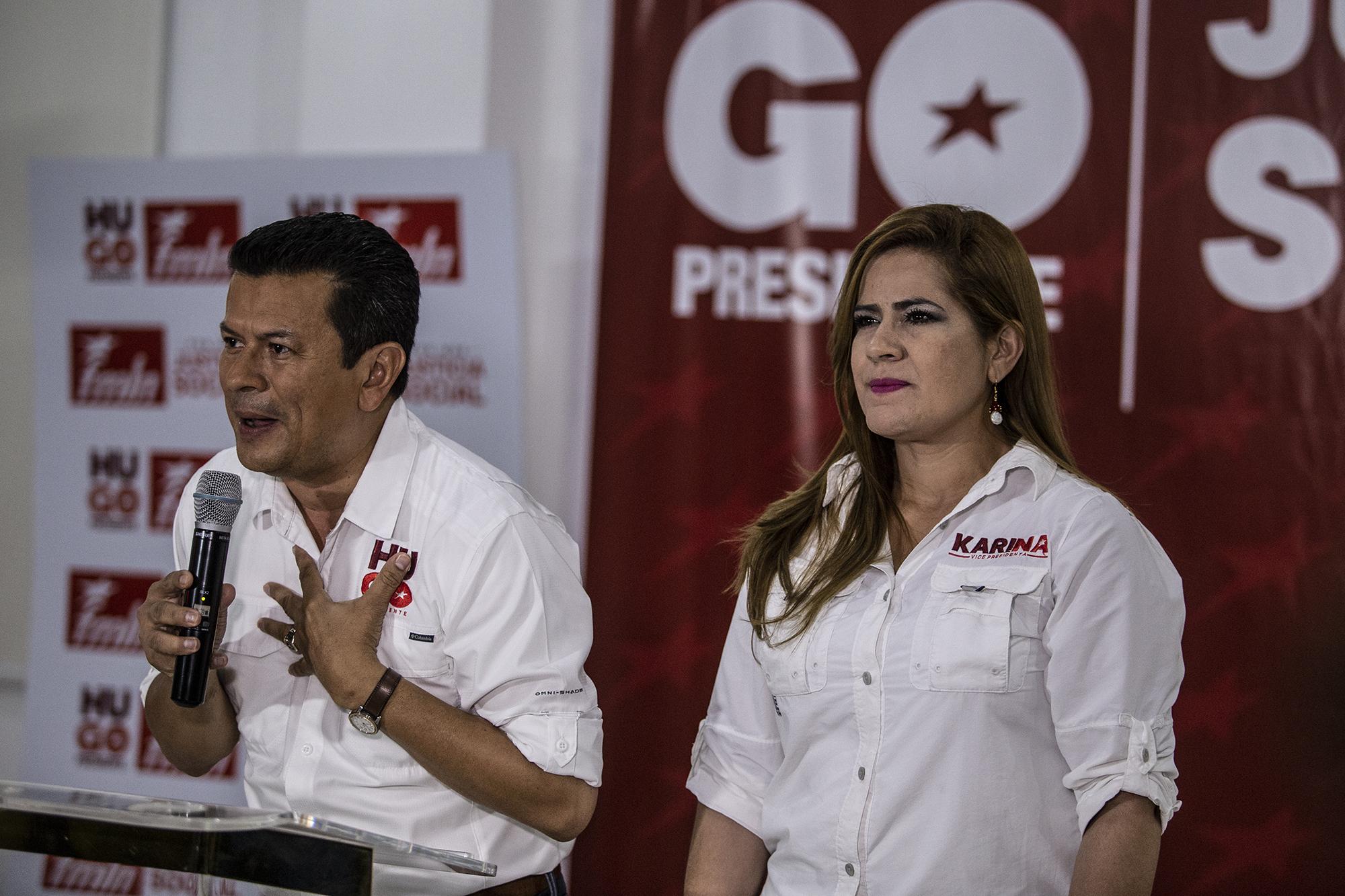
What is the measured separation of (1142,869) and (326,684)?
3.69ft

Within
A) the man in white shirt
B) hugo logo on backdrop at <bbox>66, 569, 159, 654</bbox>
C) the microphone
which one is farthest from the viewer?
hugo logo on backdrop at <bbox>66, 569, 159, 654</bbox>

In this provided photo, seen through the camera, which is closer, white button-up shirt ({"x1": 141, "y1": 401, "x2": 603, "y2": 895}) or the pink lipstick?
white button-up shirt ({"x1": 141, "y1": 401, "x2": 603, "y2": 895})

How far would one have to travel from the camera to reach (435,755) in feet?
5.80

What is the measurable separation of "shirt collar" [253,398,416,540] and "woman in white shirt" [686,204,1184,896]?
22.7 inches

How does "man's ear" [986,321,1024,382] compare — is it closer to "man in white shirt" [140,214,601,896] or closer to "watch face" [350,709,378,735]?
"man in white shirt" [140,214,601,896]

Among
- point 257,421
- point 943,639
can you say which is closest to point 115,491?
point 257,421

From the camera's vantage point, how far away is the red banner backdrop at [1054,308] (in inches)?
129

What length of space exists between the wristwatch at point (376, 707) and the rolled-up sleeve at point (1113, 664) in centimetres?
91

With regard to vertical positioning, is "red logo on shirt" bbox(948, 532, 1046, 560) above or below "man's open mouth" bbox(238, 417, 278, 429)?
below

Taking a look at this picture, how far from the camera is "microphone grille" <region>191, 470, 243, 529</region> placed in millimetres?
1766

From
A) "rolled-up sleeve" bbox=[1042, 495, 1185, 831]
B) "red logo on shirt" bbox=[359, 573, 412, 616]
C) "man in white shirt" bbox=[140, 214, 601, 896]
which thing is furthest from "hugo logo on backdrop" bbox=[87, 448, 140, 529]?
"rolled-up sleeve" bbox=[1042, 495, 1185, 831]

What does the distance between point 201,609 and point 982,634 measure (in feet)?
3.47

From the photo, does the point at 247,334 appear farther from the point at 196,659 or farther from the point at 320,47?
the point at 320,47

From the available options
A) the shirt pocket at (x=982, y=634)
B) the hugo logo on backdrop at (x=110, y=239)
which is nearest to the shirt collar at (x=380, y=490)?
the shirt pocket at (x=982, y=634)
